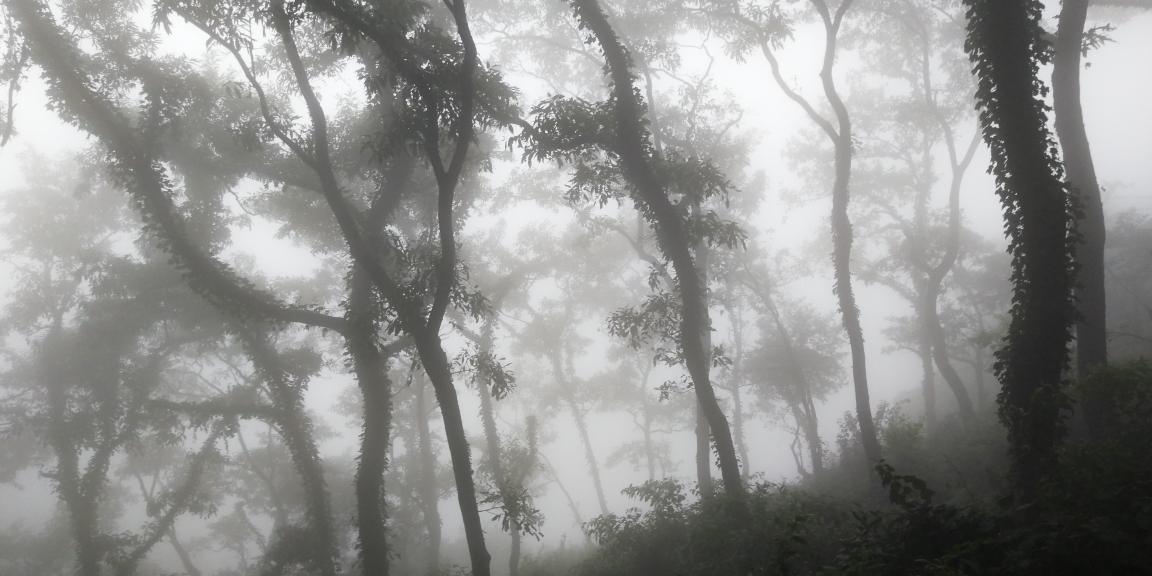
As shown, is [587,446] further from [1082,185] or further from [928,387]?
[1082,185]

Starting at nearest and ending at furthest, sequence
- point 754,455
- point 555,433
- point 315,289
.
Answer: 1. point 315,289
2. point 555,433
3. point 754,455

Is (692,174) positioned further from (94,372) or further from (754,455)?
(754,455)

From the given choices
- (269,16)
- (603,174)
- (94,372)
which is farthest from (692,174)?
(94,372)

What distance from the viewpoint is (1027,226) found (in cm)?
731

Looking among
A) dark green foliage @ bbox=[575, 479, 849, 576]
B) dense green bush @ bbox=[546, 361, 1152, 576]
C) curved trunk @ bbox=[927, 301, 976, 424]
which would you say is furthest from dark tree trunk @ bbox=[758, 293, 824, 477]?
dark green foliage @ bbox=[575, 479, 849, 576]

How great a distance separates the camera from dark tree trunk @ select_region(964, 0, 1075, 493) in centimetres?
707

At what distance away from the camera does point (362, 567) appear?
11.9 meters

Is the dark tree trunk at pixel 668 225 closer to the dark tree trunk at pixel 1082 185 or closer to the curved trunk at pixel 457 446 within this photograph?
the curved trunk at pixel 457 446

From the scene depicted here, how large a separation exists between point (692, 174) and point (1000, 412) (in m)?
6.48

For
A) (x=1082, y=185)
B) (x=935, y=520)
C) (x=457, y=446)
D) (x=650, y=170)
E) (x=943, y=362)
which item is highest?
(x=650, y=170)

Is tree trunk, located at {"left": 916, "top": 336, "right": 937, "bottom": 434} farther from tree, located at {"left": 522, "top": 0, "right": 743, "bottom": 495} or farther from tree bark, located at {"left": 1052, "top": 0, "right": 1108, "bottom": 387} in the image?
tree, located at {"left": 522, "top": 0, "right": 743, "bottom": 495}

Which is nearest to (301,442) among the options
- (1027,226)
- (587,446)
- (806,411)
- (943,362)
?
(1027,226)

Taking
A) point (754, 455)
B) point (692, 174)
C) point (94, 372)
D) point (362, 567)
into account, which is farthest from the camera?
point (754, 455)

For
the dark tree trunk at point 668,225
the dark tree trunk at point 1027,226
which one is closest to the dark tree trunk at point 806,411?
the dark tree trunk at point 668,225
